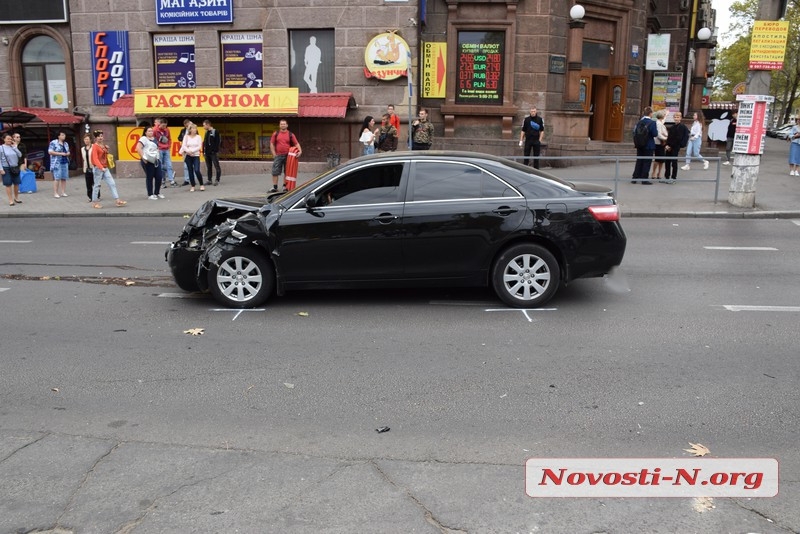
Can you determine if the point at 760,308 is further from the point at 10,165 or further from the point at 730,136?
the point at 730,136

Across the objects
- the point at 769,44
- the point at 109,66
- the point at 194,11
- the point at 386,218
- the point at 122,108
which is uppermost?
the point at 194,11

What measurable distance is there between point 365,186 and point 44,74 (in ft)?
67.7

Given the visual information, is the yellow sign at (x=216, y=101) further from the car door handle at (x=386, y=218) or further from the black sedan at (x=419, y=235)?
the car door handle at (x=386, y=218)

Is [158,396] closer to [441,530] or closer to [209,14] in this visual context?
[441,530]

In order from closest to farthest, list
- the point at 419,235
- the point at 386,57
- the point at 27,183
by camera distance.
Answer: the point at 419,235
the point at 27,183
the point at 386,57

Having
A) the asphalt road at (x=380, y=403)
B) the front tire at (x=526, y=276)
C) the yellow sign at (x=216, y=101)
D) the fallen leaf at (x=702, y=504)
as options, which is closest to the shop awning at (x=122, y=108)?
the yellow sign at (x=216, y=101)

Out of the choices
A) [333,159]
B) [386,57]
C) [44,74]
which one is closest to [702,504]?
[333,159]

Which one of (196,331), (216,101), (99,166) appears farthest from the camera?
(216,101)

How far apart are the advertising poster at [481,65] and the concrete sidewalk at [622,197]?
351 centimetres

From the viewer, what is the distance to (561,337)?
6.54 meters

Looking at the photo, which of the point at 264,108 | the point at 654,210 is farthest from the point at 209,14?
the point at 654,210

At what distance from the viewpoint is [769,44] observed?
13633 millimetres

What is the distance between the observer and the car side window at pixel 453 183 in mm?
7426

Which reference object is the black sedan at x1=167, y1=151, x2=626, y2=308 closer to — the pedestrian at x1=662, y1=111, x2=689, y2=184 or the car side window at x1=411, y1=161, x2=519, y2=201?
the car side window at x1=411, y1=161, x2=519, y2=201
